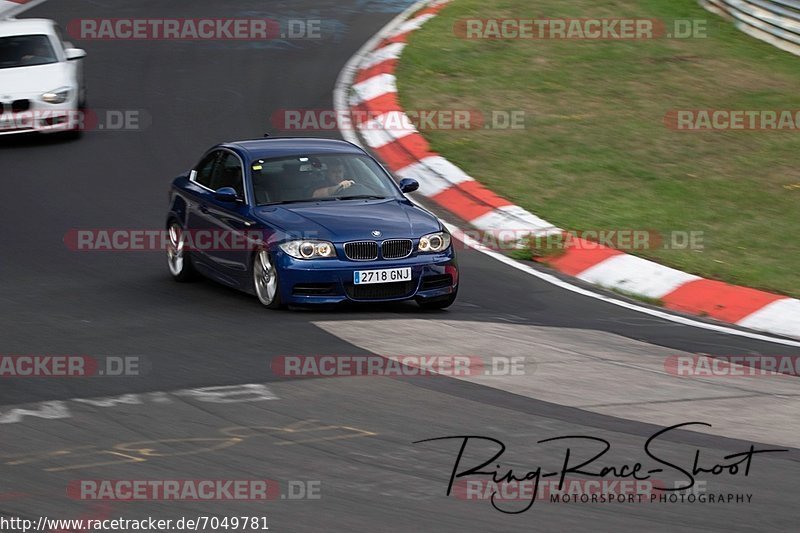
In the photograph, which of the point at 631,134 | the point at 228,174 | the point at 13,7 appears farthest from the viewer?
the point at 13,7

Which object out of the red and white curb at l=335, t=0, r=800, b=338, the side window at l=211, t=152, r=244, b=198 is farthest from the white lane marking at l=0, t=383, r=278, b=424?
the red and white curb at l=335, t=0, r=800, b=338

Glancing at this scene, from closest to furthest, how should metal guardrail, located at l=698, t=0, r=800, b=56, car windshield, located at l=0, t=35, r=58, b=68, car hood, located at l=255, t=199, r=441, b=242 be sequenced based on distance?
car hood, located at l=255, t=199, r=441, b=242, car windshield, located at l=0, t=35, r=58, b=68, metal guardrail, located at l=698, t=0, r=800, b=56

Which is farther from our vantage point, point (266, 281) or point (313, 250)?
point (266, 281)

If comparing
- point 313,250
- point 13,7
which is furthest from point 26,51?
point 313,250

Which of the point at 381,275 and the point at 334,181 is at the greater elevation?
the point at 334,181

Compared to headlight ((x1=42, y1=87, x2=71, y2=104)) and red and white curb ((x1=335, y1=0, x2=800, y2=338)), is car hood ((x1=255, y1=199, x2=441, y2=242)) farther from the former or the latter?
headlight ((x1=42, y1=87, x2=71, y2=104))

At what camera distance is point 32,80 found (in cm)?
1795

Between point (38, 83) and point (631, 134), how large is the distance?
312 inches

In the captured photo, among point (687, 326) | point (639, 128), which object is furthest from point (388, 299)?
point (639, 128)

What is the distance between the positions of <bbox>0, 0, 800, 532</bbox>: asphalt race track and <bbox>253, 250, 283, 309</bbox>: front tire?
123 millimetres

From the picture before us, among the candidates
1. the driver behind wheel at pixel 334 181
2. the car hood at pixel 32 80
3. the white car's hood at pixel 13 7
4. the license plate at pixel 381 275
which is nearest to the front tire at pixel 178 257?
the driver behind wheel at pixel 334 181

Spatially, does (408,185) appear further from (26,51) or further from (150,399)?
(26,51)

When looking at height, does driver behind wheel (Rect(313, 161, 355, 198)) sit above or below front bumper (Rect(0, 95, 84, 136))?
above

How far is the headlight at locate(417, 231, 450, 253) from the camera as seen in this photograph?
10.9 meters
